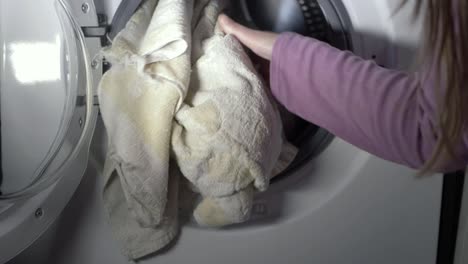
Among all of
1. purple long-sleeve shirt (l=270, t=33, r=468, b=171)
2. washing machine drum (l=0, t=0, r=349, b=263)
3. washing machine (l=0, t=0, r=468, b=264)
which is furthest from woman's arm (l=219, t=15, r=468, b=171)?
washing machine drum (l=0, t=0, r=349, b=263)

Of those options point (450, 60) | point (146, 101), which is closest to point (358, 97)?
point (450, 60)

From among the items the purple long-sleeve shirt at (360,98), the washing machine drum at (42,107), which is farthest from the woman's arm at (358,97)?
the washing machine drum at (42,107)

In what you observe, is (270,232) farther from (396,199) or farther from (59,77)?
(59,77)

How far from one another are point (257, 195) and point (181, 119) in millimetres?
171

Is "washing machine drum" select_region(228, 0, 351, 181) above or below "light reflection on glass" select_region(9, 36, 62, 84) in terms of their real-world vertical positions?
below

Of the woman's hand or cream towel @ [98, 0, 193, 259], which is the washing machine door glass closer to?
cream towel @ [98, 0, 193, 259]

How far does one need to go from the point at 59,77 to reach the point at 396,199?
1.56 ft

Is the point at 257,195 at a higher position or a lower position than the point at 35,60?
lower

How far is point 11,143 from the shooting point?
0.60 m

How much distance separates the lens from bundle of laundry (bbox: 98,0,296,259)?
0.58m

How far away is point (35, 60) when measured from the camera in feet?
1.90

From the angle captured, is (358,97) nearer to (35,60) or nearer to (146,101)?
(146,101)

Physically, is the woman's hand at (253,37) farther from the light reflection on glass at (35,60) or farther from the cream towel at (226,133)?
the light reflection on glass at (35,60)

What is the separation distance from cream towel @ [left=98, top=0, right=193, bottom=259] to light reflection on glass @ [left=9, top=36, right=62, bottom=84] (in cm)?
6
